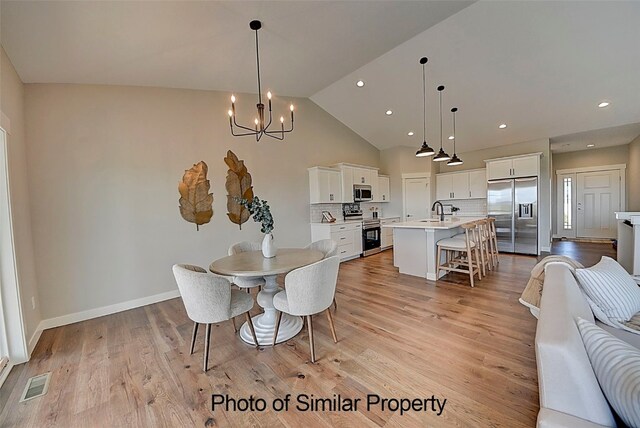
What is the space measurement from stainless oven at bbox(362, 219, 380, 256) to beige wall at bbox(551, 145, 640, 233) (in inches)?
233

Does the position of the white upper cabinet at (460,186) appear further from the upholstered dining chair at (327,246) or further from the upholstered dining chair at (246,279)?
the upholstered dining chair at (246,279)

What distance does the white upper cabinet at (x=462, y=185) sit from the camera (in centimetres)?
643

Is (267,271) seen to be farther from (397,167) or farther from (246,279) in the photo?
(397,167)

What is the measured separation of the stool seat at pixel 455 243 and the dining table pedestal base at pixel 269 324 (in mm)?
2546

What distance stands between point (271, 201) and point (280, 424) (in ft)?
12.0

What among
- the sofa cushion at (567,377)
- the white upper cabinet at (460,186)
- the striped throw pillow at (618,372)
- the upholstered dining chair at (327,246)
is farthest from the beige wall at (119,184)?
the white upper cabinet at (460,186)

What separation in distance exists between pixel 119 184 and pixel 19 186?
877mm

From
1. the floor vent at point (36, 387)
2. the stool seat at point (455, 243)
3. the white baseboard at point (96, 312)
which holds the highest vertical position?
the stool seat at point (455, 243)

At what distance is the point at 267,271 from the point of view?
7.11 feet

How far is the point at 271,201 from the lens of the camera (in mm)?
4844

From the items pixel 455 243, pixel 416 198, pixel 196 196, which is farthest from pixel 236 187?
pixel 416 198

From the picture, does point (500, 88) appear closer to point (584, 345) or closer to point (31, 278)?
point (584, 345)

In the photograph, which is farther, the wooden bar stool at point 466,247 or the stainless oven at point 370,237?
the stainless oven at point 370,237

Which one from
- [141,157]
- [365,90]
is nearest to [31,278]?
[141,157]
